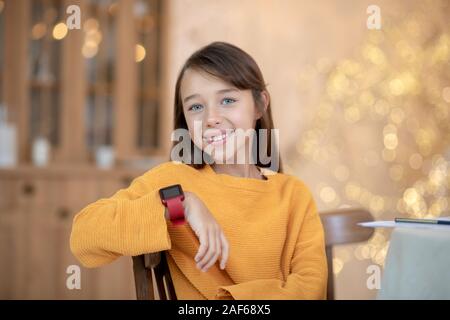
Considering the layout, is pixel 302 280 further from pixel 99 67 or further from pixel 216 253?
pixel 99 67

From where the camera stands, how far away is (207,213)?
2.84ft

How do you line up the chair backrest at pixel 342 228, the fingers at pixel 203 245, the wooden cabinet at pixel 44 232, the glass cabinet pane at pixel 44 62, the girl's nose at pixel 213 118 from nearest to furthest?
the fingers at pixel 203 245 < the girl's nose at pixel 213 118 < the chair backrest at pixel 342 228 < the wooden cabinet at pixel 44 232 < the glass cabinet pane at pixel 44 62

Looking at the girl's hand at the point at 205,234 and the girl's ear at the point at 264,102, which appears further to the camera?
the girl's ear at the point at 264,102

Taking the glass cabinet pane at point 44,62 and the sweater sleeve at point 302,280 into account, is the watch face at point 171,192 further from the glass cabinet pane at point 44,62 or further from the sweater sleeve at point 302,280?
the glass cabinet pane at point 44,62

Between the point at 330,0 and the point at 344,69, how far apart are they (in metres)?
0.32

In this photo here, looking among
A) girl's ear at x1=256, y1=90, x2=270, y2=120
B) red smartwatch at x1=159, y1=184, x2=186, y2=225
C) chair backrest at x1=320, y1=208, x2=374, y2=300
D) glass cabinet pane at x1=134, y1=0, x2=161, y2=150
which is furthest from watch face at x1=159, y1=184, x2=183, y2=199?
glass cabinet pane at x1=134, y1=0, x2=161, y2=150

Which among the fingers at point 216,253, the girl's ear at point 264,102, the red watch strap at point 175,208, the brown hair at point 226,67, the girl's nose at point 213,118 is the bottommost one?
the fingers at point 216,253

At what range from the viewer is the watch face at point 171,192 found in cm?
85

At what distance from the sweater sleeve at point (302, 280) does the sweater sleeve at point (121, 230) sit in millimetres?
131

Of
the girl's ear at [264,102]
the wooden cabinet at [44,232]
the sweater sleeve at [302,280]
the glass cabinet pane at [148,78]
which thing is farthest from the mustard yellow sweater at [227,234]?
the glass cabinet pane at [148,78]

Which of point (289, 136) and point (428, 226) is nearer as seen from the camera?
point (428, 226)

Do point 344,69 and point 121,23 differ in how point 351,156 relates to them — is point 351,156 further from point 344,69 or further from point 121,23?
point 121,23

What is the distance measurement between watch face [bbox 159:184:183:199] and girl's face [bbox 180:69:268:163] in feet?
0.58
